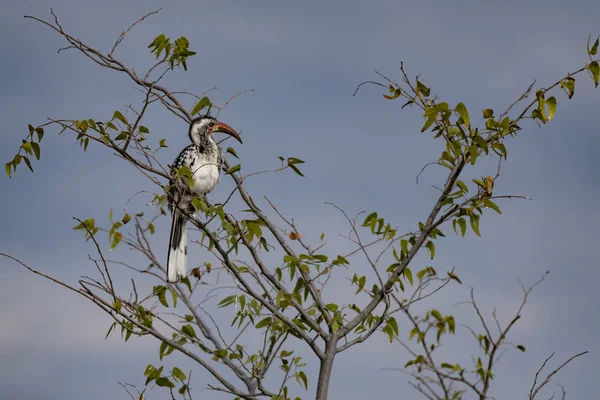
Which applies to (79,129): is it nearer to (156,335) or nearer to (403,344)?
(156,335)

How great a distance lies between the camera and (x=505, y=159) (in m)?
3.81

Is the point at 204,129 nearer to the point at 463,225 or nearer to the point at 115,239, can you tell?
the point at 115,239

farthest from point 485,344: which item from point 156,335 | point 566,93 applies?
point 156,335

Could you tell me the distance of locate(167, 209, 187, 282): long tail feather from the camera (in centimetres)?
570

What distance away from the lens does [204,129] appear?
22.4 feet

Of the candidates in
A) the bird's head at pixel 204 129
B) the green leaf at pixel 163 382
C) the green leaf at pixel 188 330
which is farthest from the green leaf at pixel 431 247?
the bird's head at pixel 204 129

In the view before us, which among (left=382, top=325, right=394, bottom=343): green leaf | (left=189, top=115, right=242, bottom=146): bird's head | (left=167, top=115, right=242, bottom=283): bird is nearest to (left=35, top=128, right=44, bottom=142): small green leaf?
(left=167, top=115, right=242, bottom=283): bird

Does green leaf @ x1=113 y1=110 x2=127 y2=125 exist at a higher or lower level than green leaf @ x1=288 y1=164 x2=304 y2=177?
higher

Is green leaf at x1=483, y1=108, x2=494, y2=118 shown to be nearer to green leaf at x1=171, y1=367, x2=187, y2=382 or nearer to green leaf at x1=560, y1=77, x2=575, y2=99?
green leaf at x1=560, y1=77, x2=575, y2=99

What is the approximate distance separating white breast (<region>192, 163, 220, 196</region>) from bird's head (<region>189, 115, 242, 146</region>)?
37 cm

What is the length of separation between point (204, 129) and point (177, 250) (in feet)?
5.44

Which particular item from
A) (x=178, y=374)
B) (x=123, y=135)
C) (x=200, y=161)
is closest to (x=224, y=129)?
(x=200, y=161)

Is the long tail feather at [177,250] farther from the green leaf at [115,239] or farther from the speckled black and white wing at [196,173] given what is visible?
the green leaf at [115,239]

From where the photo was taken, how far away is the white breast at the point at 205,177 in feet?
21.3
